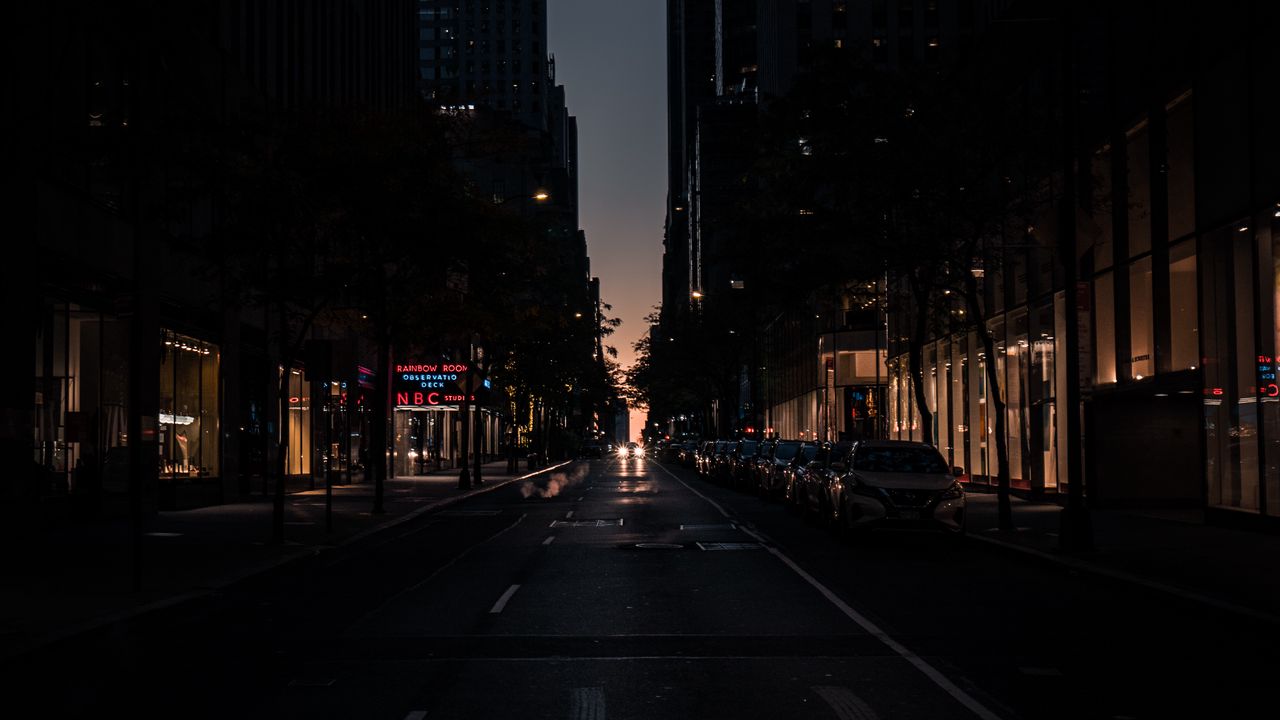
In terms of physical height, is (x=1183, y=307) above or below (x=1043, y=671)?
above

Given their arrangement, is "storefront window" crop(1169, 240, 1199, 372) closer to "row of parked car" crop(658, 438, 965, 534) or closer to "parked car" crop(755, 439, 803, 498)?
"row of parked car" crop(658, 438, 965, 534)

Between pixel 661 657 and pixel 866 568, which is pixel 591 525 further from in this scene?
pixel 661 657

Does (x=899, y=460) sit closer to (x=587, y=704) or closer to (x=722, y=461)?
(x=587, y=704)

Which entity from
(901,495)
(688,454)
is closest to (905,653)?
(901,495)

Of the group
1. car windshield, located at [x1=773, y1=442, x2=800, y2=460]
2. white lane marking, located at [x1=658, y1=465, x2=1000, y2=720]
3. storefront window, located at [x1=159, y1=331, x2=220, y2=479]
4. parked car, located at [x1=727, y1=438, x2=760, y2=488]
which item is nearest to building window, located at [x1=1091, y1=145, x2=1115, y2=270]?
car windshield, located at [x1=773, y1=442, x2=800, y2=460]

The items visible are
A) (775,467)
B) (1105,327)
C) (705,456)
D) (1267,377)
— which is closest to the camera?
(1267,377)

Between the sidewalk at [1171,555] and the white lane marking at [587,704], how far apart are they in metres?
6.89

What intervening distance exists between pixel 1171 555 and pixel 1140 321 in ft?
35.4

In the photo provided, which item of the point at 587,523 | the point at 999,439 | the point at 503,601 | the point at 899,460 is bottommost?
the point at 587,523

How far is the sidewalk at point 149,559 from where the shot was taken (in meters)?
13.6

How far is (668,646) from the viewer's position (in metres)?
12.0

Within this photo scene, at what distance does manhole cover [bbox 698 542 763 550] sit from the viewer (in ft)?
74.1

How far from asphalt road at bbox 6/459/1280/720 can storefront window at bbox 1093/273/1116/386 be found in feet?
37.7

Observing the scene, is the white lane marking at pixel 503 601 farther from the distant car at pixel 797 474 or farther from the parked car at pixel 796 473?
the parked car at pixel 796 473
